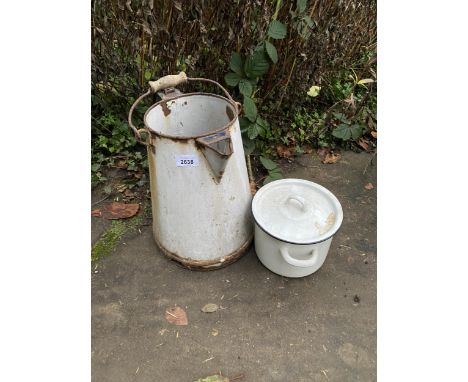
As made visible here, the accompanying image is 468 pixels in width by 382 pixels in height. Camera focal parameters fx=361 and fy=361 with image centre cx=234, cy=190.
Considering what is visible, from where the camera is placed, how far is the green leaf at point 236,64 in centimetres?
196

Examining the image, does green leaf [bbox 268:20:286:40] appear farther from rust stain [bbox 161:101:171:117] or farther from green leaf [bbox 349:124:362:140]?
green leaf [bbox 349:124:362:140]

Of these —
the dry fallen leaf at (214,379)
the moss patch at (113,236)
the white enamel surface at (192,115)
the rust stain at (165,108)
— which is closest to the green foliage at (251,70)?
the white enamel surface at (192,115)

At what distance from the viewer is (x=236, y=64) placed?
1.97 meters

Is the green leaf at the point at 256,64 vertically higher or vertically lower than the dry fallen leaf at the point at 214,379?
higher

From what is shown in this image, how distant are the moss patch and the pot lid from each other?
74 centimetres

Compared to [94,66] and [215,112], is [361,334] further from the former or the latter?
[94,66]

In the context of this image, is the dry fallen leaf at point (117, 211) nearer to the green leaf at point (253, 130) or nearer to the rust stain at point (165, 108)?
the rust stain at point (165, 108)

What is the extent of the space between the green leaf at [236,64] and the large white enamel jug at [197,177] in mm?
413

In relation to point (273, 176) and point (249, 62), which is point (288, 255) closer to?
point (273, 176)

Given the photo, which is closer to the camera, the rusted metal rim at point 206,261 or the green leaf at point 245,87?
Result: the rusted metal rim at point 206,261

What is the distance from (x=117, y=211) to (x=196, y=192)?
77 cm

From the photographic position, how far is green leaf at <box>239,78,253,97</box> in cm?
195

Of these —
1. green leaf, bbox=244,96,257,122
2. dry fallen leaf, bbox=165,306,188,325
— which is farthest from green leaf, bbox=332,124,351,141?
dry fallen leaf, bbox=165,306,188,325

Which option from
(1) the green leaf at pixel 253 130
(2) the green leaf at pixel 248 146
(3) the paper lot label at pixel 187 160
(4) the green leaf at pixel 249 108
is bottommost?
(2) the green leaf at pixel 248 146
